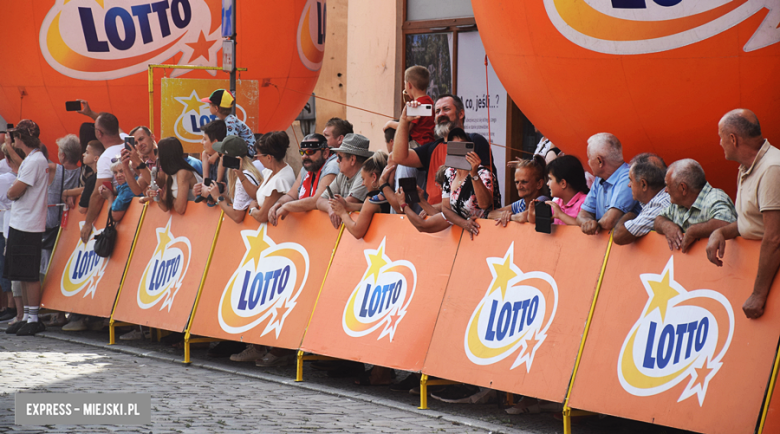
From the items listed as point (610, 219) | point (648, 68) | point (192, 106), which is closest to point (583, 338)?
point (610, 219)

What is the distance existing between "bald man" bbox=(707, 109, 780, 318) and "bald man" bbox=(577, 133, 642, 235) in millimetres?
779

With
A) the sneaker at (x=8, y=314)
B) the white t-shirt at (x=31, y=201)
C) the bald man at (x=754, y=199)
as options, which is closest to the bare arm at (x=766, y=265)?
the bald man at (x=754, y=199)

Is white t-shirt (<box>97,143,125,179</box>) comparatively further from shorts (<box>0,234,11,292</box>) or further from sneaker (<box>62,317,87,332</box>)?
shorts (<box>0,234,11,292</box>)

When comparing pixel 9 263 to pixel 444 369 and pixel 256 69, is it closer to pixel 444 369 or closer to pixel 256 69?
pixel 256 69

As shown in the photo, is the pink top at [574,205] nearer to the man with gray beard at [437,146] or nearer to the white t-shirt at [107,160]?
the man with gray beard at [437,146]

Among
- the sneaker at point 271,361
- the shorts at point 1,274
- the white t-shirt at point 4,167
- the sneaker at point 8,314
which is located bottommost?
the sneaker at point 8,314

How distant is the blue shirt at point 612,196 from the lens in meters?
5.97

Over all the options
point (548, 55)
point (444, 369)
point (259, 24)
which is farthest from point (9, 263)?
point (548, 55)

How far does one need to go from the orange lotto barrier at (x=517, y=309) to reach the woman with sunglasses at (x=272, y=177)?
2.27 m

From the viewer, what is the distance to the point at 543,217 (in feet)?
20.1

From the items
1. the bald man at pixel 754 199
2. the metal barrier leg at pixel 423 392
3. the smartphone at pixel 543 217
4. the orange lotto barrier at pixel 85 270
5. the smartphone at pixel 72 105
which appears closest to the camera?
the bald man at pixel 754 199

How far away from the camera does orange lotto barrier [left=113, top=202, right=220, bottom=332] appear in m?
8.84

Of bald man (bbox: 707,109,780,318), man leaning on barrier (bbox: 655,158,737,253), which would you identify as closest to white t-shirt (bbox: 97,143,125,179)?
man leaning on barrier (bbox: 655,158,737,253)

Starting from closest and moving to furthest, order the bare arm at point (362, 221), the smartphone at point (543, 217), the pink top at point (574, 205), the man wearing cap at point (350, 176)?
the smartphone at point (543, 217) → the pink top at point (574, 205) → the bare arm at point (362, 221) → the man wearing cap at point (350, 176)
